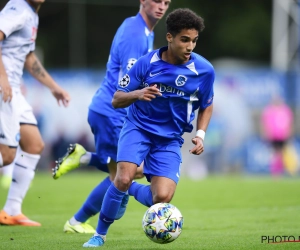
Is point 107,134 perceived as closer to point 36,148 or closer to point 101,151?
point 101,151

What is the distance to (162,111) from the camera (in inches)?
268

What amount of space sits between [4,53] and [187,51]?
2.63 metres

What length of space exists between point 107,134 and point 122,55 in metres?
0.87

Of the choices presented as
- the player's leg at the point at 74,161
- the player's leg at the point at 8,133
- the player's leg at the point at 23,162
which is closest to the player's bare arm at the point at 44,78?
the player's leg at the point at 23,162

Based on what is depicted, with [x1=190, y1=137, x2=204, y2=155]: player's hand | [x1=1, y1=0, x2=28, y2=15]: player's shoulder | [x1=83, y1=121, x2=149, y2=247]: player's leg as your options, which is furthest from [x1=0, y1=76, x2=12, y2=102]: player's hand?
[x1=190, y1=137, x2=204, y2=155]: player's hand

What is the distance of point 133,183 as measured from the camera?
7.14 metres

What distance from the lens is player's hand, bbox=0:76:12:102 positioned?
7797mm

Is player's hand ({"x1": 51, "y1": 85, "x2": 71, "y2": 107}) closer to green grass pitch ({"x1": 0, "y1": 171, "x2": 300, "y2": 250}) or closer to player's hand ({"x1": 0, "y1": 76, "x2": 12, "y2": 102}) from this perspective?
player's hand ({"x1": 0, "y1": 76, "x2": 12, "y2": 102})

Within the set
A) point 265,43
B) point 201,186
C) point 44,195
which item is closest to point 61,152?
point 201,186

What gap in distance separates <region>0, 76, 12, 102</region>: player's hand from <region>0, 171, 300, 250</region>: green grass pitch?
143cm

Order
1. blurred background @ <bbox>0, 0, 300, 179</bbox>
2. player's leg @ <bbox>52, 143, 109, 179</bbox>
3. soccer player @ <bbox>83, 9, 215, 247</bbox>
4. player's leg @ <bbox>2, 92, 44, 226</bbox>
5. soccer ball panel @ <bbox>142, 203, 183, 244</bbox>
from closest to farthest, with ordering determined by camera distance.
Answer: soccer ball panel @ <bbox>142, 203, 183, 244</bbox> → soccer player @ <bbox>83, 9, 215, 247</bbox> → player's leg @ <bbox>52, 143, 109, 179</bbox> → player's leg @ <bbox>2, 92, 44, 226</bbox> → blurred background @ <bbox>0, 0, 300, 179</bbox>

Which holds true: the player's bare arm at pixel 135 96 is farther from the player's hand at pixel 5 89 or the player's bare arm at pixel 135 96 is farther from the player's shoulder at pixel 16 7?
the player's shoulder at pixel 16 7

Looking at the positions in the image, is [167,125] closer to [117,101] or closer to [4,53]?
[117,101]

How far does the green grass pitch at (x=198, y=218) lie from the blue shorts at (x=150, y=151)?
0.70 m
